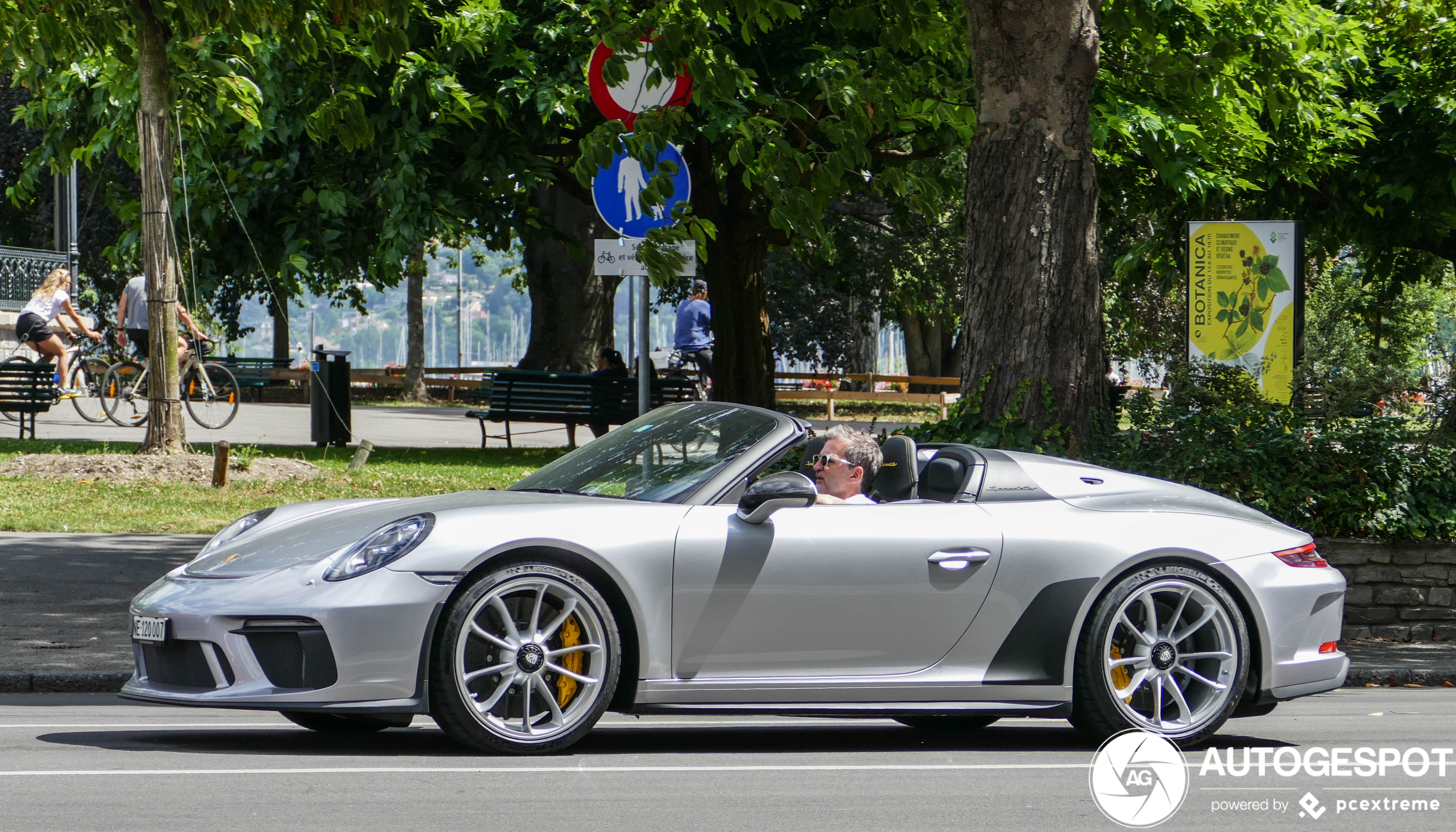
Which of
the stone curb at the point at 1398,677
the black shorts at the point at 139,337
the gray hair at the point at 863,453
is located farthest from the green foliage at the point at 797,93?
the black shorts at the point at 139,337

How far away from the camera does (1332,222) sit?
19.3 m

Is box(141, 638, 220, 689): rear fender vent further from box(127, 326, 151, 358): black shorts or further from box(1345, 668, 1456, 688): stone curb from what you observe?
box(127, 326, 151, 358): black shorts

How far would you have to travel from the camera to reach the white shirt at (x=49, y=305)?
66.3ft

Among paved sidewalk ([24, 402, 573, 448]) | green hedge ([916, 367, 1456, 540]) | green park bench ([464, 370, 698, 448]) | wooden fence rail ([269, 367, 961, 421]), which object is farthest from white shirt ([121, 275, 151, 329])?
wooden fence rail ([269, 367, 961, 421])

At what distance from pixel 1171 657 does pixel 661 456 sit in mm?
2045

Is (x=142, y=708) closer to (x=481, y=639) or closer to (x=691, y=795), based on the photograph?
(x=481, y=639)

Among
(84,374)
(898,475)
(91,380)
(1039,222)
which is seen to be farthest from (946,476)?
(91,380)

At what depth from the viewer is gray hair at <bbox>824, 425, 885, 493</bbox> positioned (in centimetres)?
631

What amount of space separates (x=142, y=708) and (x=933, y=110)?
815cm

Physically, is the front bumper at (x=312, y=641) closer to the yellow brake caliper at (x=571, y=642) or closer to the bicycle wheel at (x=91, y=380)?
the yellow brake caliper at (x=571, y=642)

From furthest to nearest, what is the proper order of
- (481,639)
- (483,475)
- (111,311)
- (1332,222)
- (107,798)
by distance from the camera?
(111,311) < (1332,222) < (483,475) < (481,639) < (107,798)

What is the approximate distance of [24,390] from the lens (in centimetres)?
1867

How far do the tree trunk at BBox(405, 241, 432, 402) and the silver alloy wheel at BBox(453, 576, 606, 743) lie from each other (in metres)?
32.3

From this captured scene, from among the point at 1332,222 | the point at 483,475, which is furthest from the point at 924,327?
the point at 483,475
